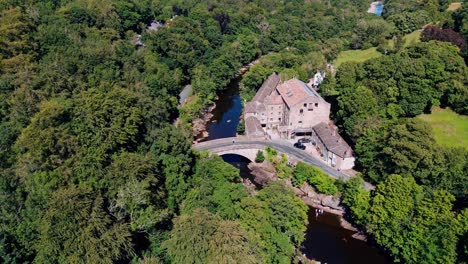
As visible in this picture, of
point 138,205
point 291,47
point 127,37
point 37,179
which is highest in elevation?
point 37,179

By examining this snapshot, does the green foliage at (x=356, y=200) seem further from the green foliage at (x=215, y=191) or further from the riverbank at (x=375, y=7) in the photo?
the riverbank at (x=375, y=7)

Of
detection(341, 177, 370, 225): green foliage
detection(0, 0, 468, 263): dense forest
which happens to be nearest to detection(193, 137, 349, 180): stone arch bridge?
detection(0, 0, 468, 263): dense forest

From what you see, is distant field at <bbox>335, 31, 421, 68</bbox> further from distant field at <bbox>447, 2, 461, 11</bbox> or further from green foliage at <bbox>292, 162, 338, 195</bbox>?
green foliage at <bbox>292, 162, 338, 195</bbox>

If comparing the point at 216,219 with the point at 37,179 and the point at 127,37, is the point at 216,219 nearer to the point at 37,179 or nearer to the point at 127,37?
the point at 37,179

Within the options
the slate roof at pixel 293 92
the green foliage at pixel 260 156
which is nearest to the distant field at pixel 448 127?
the slate roof at pixel 293 92

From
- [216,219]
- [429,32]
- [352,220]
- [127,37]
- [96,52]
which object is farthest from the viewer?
[127,37]

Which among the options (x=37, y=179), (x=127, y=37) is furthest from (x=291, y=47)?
(x=37, y=179)
